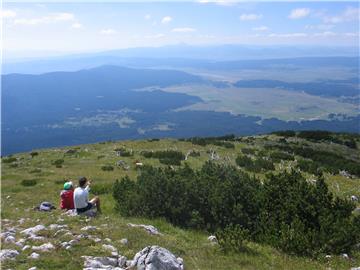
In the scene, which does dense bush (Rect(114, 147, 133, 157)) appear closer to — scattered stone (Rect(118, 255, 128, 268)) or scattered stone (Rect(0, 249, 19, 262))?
scattered stone (Rect(0, 249, 19, 262))

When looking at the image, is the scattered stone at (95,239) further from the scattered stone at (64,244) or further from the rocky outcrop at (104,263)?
the rocky outcrop at (104,263)

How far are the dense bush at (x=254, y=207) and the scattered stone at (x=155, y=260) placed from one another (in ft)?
11.3


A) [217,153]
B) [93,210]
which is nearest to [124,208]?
[93,210]

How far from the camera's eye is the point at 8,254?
10023 millimetres

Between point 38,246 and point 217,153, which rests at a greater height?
point 38,246

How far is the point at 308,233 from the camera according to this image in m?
12.7

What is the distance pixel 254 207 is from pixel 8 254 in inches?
317

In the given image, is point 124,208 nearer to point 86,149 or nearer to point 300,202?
point 300,202

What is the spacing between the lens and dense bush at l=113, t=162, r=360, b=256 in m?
12.9

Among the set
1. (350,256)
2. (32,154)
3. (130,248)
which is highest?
(130,248)

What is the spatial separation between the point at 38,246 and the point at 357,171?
24592mm

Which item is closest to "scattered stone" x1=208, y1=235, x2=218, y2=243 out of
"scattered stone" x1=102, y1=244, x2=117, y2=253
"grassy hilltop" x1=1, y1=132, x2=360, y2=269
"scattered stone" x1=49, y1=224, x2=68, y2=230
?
"grassy hilltop" x1=1, y1=132, x2=360, y2=269

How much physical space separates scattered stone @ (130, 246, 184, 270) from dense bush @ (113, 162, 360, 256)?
3.45 meters

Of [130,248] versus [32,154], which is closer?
[130,248]
